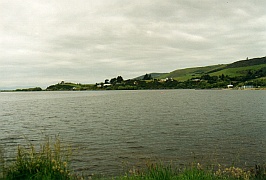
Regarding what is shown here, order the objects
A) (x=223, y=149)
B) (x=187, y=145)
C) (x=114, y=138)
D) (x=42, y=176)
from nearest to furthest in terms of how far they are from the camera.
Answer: (x=42, y=176) → (x=223, y=149) → (x=187, y=145) → (x=114, y=138)

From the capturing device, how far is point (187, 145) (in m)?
22.2

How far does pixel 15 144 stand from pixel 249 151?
2025cm

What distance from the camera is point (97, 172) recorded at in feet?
51.6

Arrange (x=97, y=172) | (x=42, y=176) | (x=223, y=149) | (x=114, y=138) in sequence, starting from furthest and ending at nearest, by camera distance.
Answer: (x=114, y=138) → (x=223, y=149) → (x=97, y=172) → (x=42, y=176)

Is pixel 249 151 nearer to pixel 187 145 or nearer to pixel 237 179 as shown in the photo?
pixel 187 145

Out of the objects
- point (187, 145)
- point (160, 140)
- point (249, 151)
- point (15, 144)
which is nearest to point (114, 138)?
point (160, 140)

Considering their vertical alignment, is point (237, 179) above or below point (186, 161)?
above

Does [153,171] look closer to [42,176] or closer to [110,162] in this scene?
[42,176]

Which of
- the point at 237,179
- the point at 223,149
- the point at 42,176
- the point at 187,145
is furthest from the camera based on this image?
the point at 187,145

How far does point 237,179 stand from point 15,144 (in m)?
20.5

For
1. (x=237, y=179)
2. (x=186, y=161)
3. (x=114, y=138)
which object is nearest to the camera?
(x=237, y=179)

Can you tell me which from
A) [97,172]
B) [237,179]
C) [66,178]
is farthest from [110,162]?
[237,179]

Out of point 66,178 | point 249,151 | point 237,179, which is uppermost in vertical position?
point 66,178

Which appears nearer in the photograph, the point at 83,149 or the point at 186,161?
the point at 186,161
